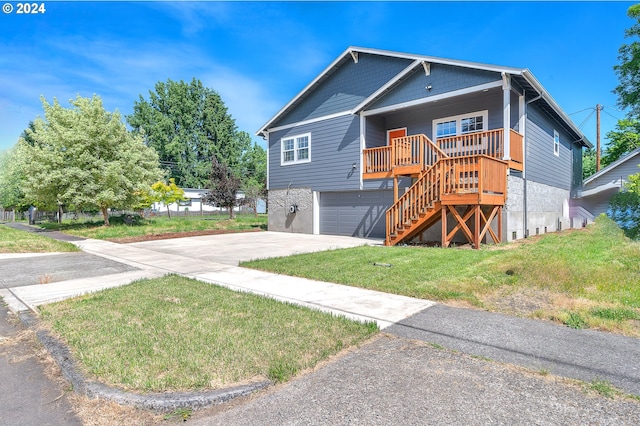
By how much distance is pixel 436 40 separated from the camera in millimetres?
16031

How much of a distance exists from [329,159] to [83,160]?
1246 cm

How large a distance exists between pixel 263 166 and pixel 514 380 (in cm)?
5244

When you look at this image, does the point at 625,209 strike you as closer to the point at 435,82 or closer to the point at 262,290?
the point at 435,82

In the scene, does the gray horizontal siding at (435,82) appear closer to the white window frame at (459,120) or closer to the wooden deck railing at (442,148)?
the white window frame at (459,120)

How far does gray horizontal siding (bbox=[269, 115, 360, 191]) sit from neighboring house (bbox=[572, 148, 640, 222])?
1286 cm

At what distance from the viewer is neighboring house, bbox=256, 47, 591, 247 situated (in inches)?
404

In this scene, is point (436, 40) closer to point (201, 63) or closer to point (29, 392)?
point (201, 63)

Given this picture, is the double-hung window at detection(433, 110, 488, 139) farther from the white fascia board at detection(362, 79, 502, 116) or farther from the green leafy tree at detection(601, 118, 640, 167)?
the green leafy tree at detection(601, 118, 640, 167)

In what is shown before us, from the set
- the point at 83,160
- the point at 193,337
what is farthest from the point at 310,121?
the point at 193,337

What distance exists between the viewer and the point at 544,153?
44.1 ft

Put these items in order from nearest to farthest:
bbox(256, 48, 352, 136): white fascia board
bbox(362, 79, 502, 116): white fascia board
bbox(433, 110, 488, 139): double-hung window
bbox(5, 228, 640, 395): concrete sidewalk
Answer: bbox(5, 228, 640, 395): concrete sidewalk
bbox(362, 79, 502, 116): white fascia board
bbox(433, 110, 488, 139): double-hung window
bbox(256, 48, 352, 136): white fascia board

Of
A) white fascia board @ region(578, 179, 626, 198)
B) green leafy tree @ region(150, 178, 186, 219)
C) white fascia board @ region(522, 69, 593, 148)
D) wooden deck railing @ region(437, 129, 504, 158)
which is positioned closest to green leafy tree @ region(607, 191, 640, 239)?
white fascia board @ region(578, 179, 626, 198)

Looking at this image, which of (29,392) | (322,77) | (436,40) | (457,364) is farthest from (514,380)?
(436,40)

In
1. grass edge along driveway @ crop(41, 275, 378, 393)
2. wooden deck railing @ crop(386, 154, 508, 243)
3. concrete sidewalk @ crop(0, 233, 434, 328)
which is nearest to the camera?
grass edge along driveway @ crop(41, 275, 378, 393)
